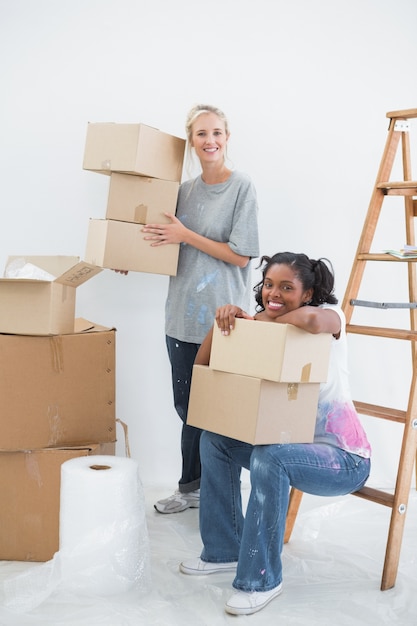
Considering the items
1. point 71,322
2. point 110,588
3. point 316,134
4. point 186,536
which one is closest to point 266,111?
point 316,134

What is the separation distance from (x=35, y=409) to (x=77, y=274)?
1.36 feet

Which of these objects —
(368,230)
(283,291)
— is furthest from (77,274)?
(368,230)

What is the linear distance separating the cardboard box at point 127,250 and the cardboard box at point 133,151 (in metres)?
0.17

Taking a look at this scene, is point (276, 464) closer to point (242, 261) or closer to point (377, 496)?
point (377, 496)

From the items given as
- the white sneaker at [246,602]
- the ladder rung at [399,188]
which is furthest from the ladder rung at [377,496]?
the ladder rung at [399,188]

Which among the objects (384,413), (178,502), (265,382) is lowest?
(178,502)

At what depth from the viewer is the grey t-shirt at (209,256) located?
7.81ft

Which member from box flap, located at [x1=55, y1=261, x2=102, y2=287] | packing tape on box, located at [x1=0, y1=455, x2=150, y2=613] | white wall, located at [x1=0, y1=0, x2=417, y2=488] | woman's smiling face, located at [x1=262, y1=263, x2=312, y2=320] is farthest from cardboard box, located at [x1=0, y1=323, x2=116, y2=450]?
white wall, located at [x1=0, y1=0, x2=417, y2=488]

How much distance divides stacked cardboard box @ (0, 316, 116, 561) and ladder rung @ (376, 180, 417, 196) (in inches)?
41.8

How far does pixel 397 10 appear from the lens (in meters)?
2.96

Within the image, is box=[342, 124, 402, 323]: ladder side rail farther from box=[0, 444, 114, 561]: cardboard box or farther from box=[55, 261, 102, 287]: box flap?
box=[0, 444, 114, 561]: cardboard box

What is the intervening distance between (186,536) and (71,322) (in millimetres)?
783

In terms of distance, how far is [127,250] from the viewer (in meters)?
2.31

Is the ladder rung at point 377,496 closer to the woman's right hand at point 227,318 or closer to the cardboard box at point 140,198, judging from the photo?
the woman's right hand at point 227,318
